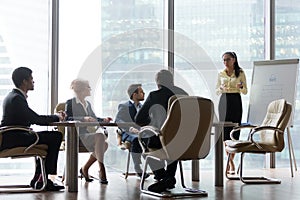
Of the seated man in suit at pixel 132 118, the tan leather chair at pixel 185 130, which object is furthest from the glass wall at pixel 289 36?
the tan leather chair at pixel 185 130

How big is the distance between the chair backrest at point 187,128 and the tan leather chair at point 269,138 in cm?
122

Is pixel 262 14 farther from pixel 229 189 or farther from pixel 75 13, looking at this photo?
pixel 229 189

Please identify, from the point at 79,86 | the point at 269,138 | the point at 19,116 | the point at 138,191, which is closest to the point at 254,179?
the point at 269,138

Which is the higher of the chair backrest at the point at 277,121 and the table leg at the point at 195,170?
the chair backrest at the point at 277,121

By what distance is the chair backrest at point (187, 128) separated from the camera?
209 inches

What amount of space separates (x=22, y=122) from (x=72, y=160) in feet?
2.13

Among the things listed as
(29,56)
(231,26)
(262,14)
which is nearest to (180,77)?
(231,26)

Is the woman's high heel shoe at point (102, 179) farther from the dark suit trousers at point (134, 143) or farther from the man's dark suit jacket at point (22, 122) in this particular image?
the man's dark suit jacket at point (22, 122)

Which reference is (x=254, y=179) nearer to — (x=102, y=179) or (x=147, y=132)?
(x=102, y=179)

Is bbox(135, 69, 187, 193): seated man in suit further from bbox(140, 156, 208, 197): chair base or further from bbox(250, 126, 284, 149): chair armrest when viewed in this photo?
bbox(250, 126, 284, 149): chair armrest

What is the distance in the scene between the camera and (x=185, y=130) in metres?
5.38

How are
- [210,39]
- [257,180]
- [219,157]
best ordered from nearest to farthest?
[219,157] → [257,180] → [210,39]

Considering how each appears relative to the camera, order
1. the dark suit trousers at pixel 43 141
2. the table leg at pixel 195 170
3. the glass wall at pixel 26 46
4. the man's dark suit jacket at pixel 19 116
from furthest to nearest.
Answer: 1. the glass wall at pixel 26 46
2. the table leg at pixel 195 170
3. the man's dark suit jacket at pixel 19 116
4. the dark suit trousers at pixel 43 141

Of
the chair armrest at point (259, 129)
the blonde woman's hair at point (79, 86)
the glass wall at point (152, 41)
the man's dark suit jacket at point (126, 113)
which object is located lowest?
the chair armrest at point (259, 129)
